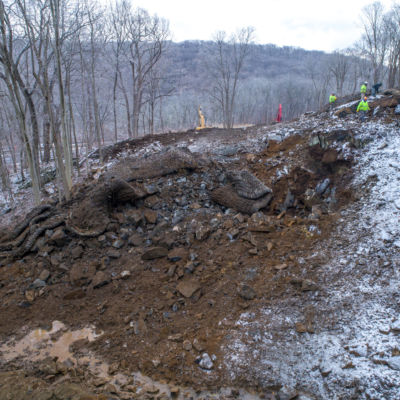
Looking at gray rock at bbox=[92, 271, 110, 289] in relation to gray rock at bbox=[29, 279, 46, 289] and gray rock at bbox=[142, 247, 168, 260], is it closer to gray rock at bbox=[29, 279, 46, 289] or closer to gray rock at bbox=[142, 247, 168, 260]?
gray rock at bbox=[142, 247, 168, 260]

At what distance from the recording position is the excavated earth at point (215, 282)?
11.4ft

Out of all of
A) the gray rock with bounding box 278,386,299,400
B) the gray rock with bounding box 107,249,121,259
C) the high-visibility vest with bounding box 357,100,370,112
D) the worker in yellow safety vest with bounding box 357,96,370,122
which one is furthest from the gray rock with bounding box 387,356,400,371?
the high-visibility vest with bounding box 357,100,370,112

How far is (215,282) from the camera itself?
16.1ft

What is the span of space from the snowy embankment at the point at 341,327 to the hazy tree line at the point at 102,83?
240 inches

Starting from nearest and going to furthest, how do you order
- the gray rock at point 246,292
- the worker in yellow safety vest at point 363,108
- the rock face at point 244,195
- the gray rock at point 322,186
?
the gray rock at point 246,292 < the rock face at point 244,195 < the gray rock at point 322,186 < the worker in yellow safety vest at point 363,108

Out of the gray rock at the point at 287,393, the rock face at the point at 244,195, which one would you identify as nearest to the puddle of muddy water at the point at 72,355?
the gray rock at the point at 287,393

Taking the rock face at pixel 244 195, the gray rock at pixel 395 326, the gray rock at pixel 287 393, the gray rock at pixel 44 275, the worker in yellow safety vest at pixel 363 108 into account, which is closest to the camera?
the gray rock at pixel 287 393

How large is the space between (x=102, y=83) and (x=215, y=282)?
19.2m

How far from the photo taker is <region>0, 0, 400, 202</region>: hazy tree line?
8.56 m

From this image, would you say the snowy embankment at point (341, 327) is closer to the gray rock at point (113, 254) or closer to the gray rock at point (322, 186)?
the gray rock at point (322, 186)

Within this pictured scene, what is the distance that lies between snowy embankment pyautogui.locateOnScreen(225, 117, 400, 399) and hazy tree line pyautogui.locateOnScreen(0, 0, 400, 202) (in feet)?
20.0

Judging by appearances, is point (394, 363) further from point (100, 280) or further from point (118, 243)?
point (118, 243)

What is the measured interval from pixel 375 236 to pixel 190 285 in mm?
3227

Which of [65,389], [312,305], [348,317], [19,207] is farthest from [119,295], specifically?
[19,207]
